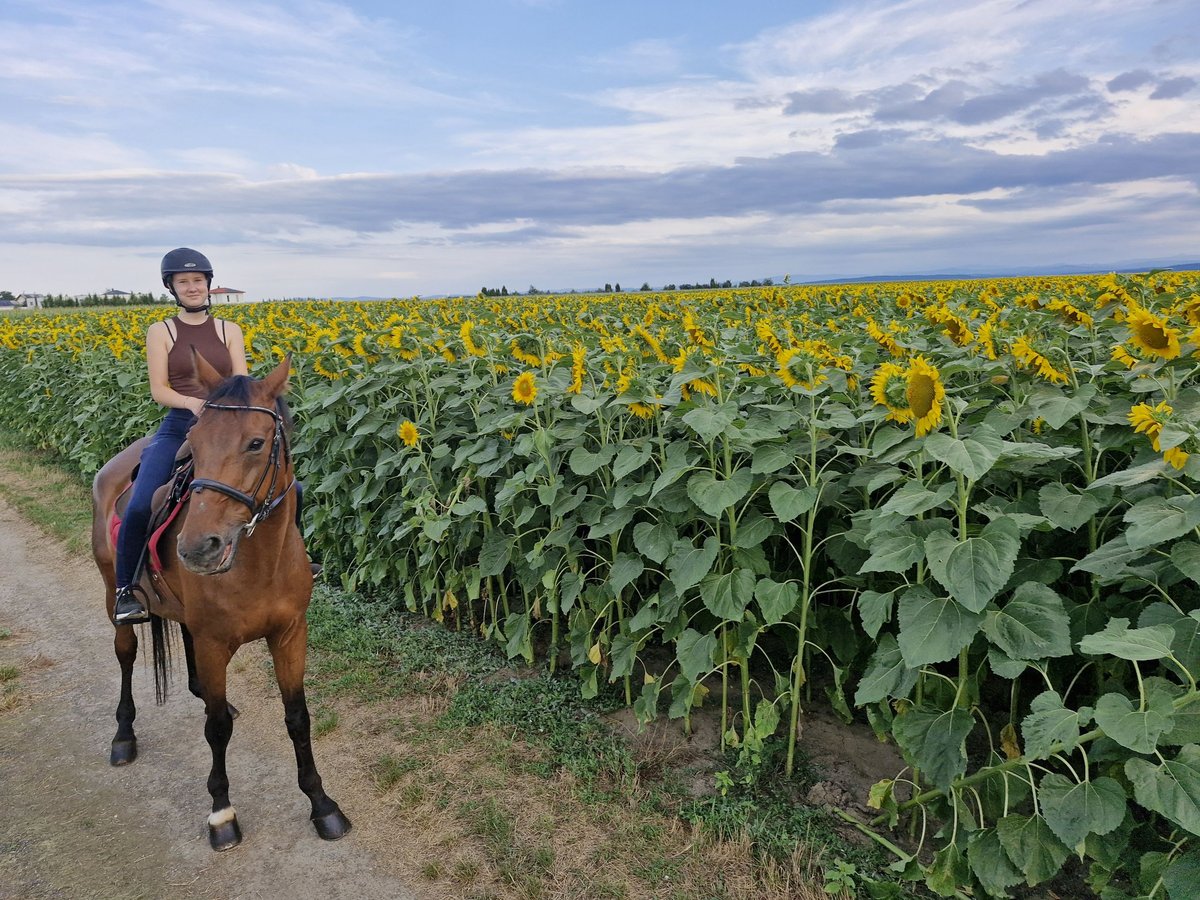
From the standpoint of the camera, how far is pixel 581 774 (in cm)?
418

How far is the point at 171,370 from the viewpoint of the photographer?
4512 mm

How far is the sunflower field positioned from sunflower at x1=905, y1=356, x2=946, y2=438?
11mm

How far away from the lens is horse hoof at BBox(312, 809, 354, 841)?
389 cm

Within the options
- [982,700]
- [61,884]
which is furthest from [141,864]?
[982,700]

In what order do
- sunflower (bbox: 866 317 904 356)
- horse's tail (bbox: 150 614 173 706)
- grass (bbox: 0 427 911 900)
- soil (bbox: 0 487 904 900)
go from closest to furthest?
grass (bbox: 0 427 911 900)
soil (bbox: 0 487 904 900)
sunflower (bbox: 866 317 904 356)
horse's tail (bbox: 150 614 173 706)

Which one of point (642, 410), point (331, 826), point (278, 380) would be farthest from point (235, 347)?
point (331, 826)

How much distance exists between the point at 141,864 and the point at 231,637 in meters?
1.17

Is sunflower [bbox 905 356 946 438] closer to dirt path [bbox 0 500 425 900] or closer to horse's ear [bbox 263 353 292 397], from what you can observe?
horse's ear [bbox 263 353 292 397]

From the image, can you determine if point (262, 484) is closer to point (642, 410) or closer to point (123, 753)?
point (642, 410)

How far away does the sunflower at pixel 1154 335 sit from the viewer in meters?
2.96

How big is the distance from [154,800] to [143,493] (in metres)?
1.58

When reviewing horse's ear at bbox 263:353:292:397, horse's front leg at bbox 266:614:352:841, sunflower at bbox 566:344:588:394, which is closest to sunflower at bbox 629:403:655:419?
sunflower at bbox 566:344:588:394

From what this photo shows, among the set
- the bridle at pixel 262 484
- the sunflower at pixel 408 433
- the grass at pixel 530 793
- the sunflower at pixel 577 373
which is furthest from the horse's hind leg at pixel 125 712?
the sunflower at pixel 577 373

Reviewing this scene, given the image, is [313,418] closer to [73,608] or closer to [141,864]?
[73,608]
